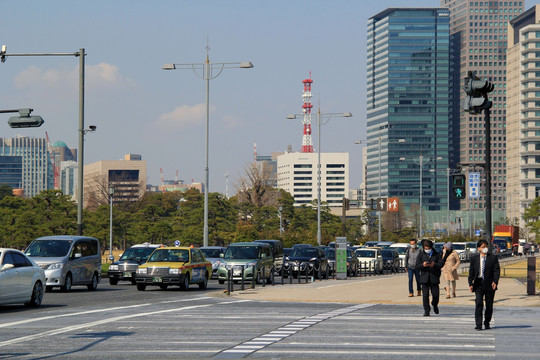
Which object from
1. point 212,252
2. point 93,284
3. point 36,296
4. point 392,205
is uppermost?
point 392,205

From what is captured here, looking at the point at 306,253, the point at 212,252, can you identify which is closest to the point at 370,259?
the point at 306,253

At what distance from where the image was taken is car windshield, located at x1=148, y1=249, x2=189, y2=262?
113ft

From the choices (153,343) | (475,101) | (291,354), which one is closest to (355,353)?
(291,354)


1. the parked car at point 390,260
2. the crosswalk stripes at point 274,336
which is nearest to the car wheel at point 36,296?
the crosswalk stripes at point 274,336

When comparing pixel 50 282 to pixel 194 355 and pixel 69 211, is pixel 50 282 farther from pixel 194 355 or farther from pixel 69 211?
pixel 69 211

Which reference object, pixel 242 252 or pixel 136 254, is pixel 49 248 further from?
pixel 242 252

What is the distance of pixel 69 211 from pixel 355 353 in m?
65.4

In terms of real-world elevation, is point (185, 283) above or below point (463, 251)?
above

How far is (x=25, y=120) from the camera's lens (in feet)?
114

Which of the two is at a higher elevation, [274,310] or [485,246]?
[485,246]

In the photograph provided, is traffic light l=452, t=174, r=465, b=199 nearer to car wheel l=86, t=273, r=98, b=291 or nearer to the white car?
the white car

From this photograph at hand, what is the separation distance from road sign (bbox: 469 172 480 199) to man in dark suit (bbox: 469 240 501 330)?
72.2 ft

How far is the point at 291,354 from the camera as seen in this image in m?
14.6

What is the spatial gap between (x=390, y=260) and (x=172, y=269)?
2908cm
